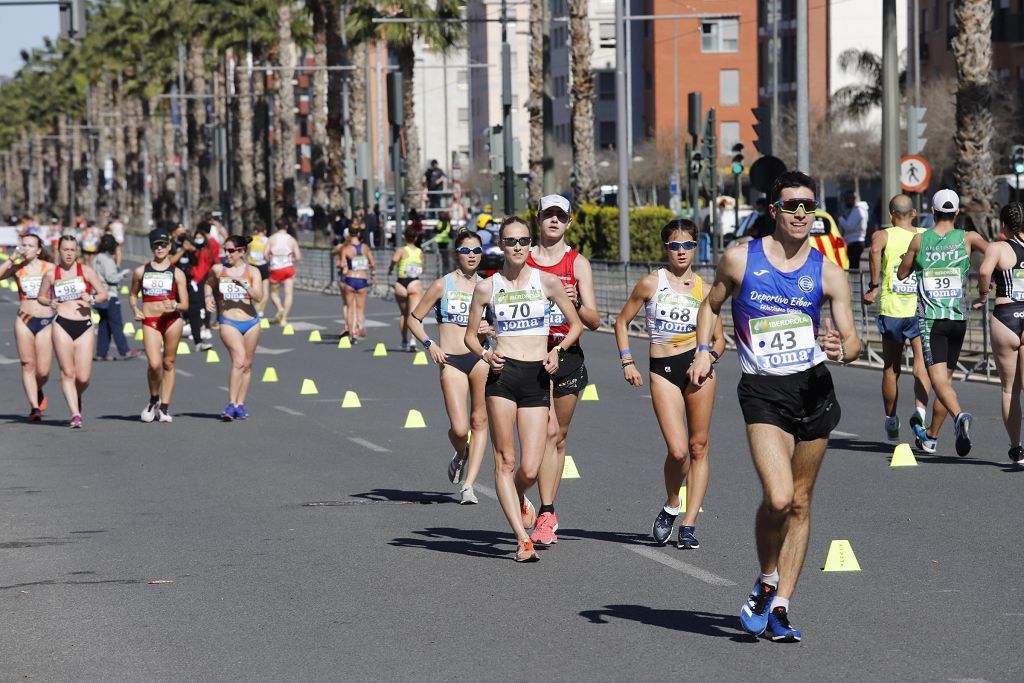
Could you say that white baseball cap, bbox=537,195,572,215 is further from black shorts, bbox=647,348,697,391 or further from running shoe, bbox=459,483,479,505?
running shoe, bbox=459,483,479,505

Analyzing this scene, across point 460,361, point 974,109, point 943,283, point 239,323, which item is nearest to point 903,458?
point 943,283

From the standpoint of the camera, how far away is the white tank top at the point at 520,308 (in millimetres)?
9297

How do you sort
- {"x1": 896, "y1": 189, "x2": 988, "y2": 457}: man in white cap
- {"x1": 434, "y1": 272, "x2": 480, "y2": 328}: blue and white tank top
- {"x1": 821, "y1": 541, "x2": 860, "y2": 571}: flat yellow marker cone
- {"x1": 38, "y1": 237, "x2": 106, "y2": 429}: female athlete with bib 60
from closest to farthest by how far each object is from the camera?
{"x1": 821, "y1": 541, "x2": 860, "y2": 571}: flat yellow marker cone → {"x1": 434, "y1": 272, "x2": 480, "y2": 328}: blue and white tank top → {"x1": 896, "y1": 189, "x2": 988, "y2": 457}: man in white cap → {"x1": 38, "y1": 237, "x2": 106, "y2": 429}: female athlete with bib 60

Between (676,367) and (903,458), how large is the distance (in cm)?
379

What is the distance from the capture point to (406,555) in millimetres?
9375

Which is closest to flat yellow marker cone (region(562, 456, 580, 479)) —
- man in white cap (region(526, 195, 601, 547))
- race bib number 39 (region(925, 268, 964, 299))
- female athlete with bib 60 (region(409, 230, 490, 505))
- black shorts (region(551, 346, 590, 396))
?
female athlete with bib 60 (region(409, 230, 490, 505))

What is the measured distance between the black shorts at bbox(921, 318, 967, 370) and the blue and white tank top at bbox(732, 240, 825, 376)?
630cm

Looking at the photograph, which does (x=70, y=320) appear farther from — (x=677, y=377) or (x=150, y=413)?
(x=677, y=377)

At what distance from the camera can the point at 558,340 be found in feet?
31.6

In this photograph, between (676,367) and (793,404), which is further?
(676,367)

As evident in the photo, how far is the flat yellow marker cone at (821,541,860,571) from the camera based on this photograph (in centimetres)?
866

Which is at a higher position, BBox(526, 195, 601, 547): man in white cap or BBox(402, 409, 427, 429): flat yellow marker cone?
BBox(526, 195, 601, 547): man in white cap

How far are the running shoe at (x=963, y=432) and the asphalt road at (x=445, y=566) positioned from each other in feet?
0.59

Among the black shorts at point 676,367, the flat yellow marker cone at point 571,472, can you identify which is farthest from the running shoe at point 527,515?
the flat yellow marker cone at point 571,472
